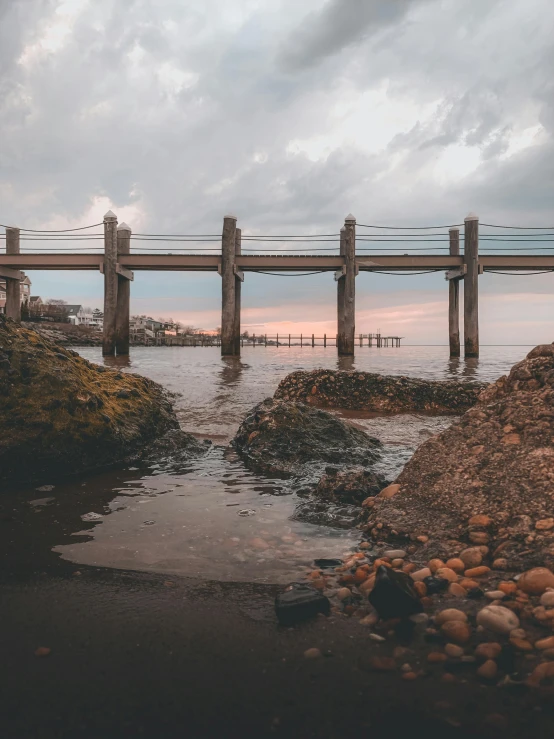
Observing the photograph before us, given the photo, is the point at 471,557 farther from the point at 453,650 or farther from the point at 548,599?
the point at 453,650

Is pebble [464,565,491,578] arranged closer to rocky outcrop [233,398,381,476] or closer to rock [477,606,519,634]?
rock [477,606,519,634]

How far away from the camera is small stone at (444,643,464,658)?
58.1 inches

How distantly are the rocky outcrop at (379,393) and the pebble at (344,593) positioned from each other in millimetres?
5535

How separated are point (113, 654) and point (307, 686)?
23.1 inches

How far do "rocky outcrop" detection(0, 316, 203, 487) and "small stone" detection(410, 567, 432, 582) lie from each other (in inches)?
102

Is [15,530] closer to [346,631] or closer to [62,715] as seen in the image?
[62,715]

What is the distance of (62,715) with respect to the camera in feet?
4.06

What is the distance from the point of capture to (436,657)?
1.46 meters

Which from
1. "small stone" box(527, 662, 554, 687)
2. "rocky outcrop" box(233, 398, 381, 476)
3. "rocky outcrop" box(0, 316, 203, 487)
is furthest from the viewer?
"rocky outcrop" box(233, 398, 381, 476)

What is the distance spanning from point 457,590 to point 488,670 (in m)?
0.48

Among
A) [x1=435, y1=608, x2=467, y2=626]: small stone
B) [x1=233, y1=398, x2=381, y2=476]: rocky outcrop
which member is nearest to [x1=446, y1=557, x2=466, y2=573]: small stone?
[x1=435, y1=608, x2=467, y2=626]: small stone

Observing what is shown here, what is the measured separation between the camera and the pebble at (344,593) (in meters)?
1.85

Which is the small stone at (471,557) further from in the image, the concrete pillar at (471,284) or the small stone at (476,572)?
the concrete pillar at (471,284)

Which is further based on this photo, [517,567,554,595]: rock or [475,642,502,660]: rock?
[517,567,554,595]: rock
